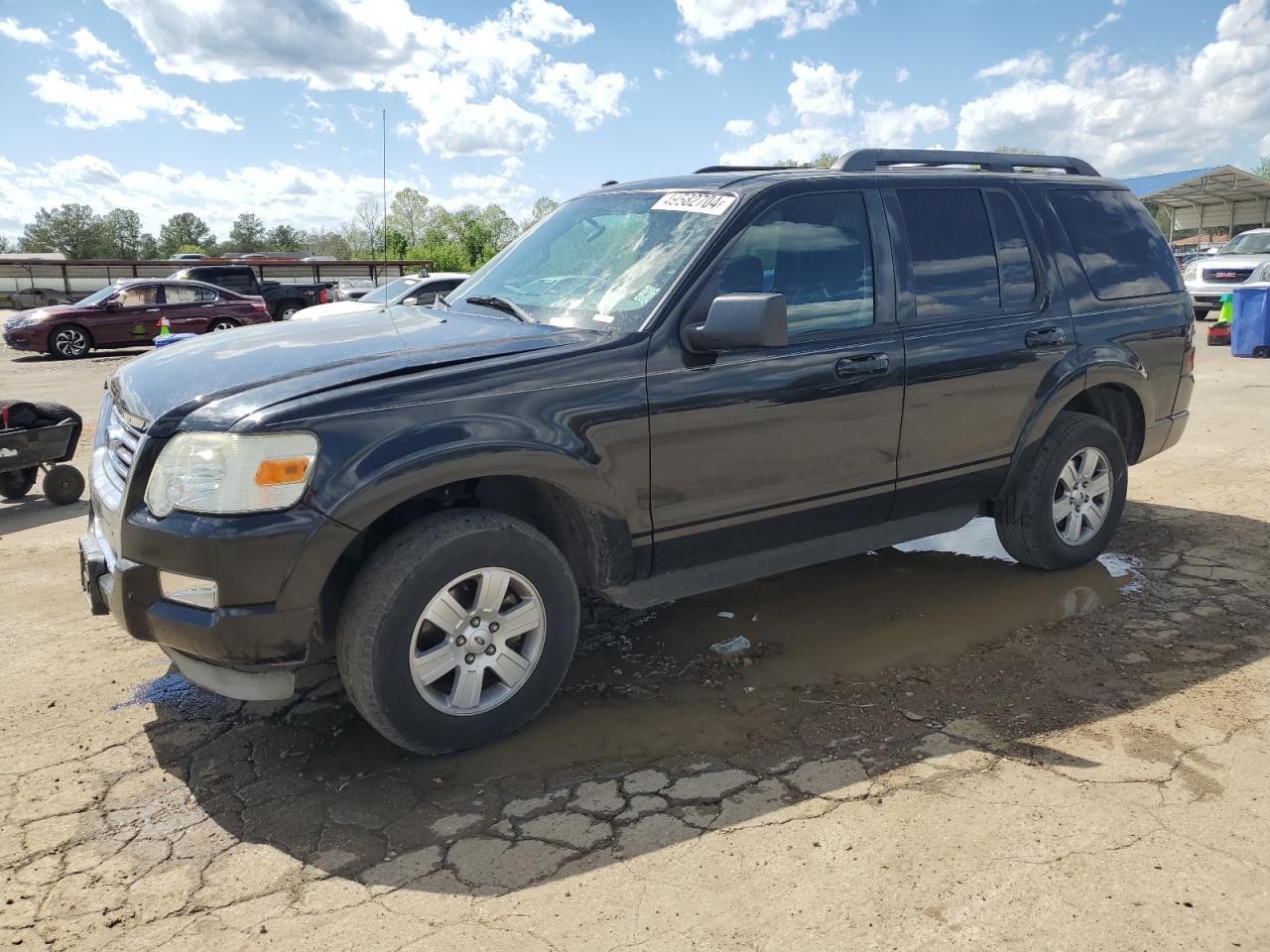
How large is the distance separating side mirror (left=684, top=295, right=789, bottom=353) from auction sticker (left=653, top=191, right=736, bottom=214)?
54cm

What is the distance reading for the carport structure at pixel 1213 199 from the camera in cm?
3847

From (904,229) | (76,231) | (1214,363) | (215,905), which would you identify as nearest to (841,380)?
(904,229)

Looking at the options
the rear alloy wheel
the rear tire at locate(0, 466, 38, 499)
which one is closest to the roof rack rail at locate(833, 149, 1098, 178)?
the rear tire at locate(0, 466, 38, 499)

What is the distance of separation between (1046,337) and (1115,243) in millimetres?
881

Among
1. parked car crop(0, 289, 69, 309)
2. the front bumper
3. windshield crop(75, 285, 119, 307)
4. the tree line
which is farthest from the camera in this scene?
the tree line

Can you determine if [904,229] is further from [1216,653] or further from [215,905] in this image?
[215,905]

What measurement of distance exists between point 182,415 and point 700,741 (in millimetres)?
2009

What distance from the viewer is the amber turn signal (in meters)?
2.94

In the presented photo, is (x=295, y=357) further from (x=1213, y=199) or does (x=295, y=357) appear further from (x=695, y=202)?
(x=1213, y=199)

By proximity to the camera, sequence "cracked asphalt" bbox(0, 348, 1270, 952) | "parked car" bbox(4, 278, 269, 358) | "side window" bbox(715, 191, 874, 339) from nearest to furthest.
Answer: "cracked asphalt" bbox(0, 348, 1270, 952) < "side window" bbox(715, 191, 874, 339) < "parked car" bbox(4, 278, 269, 358)

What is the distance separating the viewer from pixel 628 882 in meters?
2.72

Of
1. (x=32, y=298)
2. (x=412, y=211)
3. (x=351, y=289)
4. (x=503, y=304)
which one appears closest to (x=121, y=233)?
(x=412, y=211)

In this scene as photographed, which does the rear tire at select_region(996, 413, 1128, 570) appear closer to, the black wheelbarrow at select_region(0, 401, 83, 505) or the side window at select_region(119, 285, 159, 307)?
the black wheelbarrow at select_region(0, 401, 83, 505)

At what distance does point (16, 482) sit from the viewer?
7.25m
